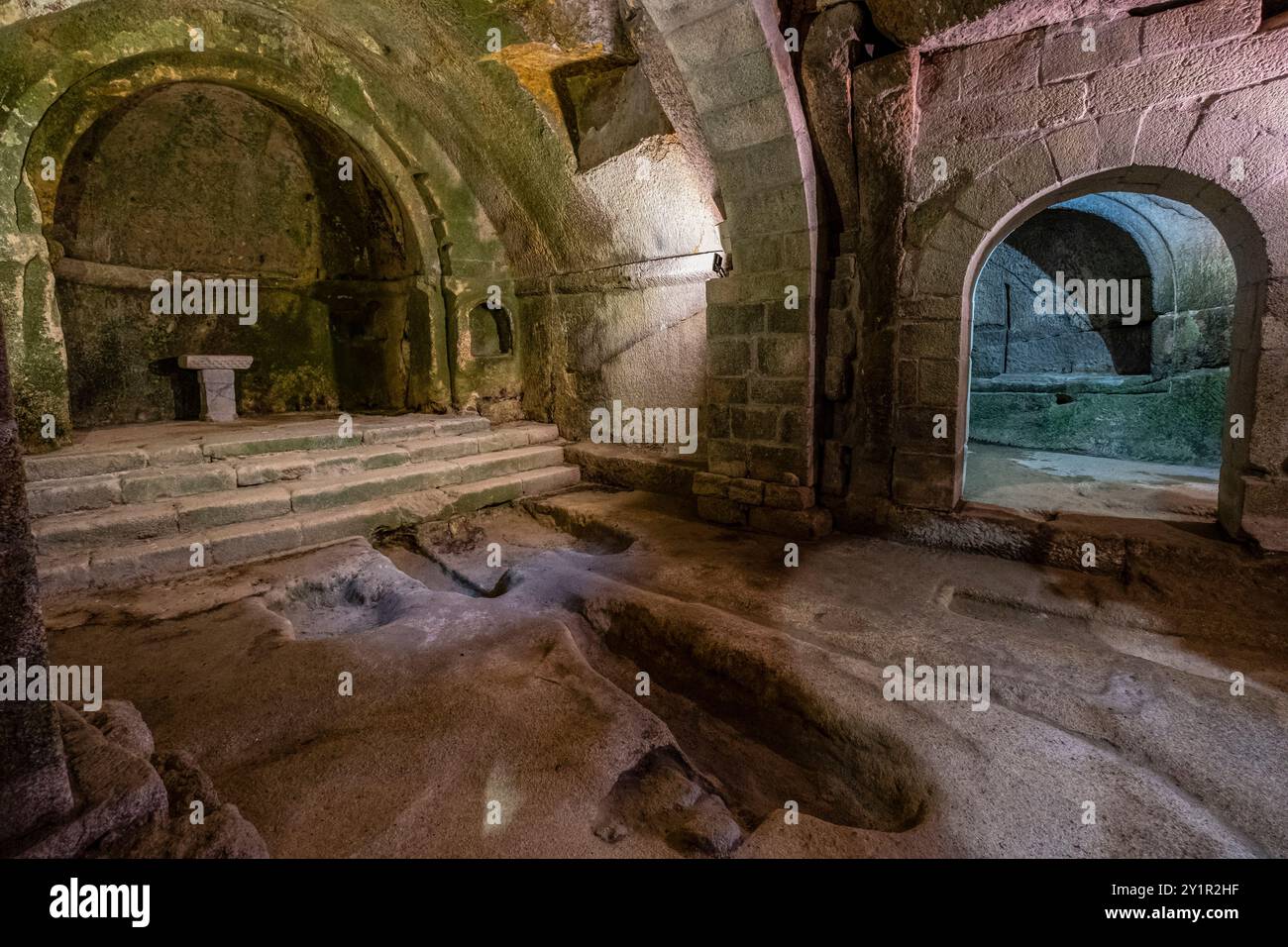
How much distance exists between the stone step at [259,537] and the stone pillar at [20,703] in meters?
2.67

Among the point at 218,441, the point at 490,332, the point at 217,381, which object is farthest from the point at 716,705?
the point at 217,381

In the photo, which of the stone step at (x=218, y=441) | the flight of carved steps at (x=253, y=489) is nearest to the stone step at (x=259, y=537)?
the flight of carved steps at (x=253, y=489)

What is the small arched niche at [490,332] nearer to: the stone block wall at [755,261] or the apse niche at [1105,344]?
the stone block wall at [755,261]

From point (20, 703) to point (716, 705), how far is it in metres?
2.16

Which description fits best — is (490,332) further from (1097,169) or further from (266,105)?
(1097,169)

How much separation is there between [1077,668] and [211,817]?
288cm

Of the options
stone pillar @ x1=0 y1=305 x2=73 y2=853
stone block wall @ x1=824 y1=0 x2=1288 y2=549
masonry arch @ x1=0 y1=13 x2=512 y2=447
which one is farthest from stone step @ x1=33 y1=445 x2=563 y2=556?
stone block wall @ x1=824 y1=0 x2=1288 y2=549

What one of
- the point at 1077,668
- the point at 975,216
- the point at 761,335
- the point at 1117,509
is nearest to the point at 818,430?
the point at 761,335

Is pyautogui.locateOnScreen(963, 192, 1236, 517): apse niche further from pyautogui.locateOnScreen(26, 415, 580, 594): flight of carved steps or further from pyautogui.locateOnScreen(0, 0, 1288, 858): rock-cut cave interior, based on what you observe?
pyautogui.locateOnScreen(26, 415, 580, 594): flight of carved steps

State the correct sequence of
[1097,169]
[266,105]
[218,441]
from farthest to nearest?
[266,105]
[218,441]
[1097,169]

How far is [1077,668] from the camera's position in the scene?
245 cm

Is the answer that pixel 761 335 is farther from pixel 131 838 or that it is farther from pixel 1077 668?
pixel 131 838

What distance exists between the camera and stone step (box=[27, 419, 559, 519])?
374 cm

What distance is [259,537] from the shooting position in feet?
13.0
